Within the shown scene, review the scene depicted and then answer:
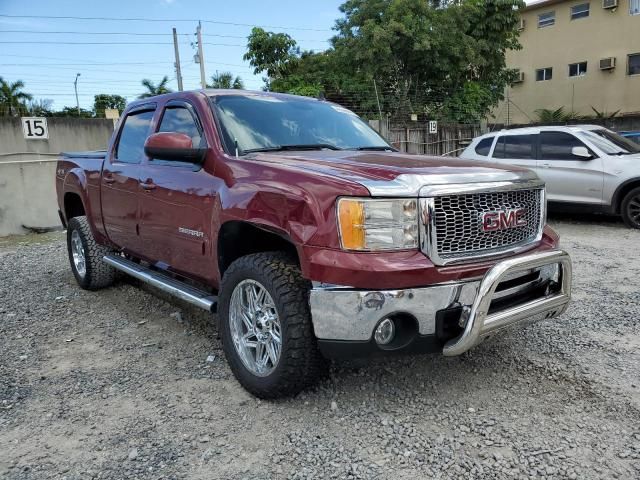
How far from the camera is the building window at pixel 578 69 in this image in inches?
1005

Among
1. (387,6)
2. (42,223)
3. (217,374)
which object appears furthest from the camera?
(387,6)

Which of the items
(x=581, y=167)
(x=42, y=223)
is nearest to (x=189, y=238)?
(x=581, y=167)

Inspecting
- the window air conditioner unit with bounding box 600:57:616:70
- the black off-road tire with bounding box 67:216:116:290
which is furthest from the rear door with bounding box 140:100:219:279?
the window air conditioner unit with bounding box 600:57:616:70

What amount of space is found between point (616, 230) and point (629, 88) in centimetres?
1982

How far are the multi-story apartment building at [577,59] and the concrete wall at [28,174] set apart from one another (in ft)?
66.2

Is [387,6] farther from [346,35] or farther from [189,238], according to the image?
[189,238]

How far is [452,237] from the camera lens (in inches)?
107

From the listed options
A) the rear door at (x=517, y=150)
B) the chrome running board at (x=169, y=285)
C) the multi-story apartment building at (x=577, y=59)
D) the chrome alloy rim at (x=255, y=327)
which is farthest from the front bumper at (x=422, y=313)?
the multi-story apartment building at (x=577, y=59)

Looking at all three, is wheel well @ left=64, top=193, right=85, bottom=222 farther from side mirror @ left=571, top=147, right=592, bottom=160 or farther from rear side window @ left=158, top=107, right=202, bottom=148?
side mirror @ left=571, top=147, right=592, bottom=160

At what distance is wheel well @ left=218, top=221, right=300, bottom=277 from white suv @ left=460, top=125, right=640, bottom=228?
6178 millimetres

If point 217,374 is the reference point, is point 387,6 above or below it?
above

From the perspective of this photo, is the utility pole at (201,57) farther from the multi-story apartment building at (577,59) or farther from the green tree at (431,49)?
the multi-story apartment building at (577,59)

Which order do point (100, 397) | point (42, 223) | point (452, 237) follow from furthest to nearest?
1. point (42, 223)
2. point (100, 397)
3. point (452, 237)

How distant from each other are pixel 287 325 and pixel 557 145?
24.9 feet
